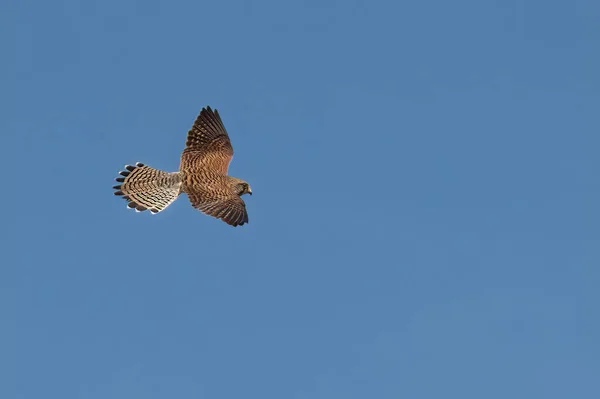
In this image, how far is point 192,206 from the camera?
83.2 feet

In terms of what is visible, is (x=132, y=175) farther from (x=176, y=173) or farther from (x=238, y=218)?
(x=238, y=218)

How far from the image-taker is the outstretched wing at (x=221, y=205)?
2456cm

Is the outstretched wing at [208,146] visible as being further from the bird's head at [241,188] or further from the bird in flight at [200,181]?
the bird's head at [241,188]

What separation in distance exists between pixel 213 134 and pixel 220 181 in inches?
68.4

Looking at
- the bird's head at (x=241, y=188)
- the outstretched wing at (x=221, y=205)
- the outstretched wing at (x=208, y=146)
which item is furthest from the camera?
the outstretched wing at (x=208, y=146)

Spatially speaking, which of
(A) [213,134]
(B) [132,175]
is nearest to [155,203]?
(B) [132,175]

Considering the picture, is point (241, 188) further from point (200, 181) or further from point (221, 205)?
point (221, 205)

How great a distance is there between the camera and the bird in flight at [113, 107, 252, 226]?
83.4 feet

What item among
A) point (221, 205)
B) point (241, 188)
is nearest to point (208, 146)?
point (241, 188)

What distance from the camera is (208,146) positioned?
27.6 metres

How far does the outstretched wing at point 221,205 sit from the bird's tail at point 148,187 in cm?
58

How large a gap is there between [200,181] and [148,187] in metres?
1.36

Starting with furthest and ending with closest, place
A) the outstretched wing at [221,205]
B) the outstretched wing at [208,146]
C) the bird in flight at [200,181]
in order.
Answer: the outstretched wing at [208,146]
the bird in flight at [200,181]
the outstretched wing at [221,205]

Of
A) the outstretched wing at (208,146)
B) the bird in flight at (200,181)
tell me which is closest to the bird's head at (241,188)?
the bird in flight at (200,181)
